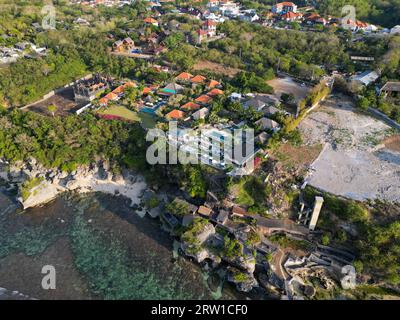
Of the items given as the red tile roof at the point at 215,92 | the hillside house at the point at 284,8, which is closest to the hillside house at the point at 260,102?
the red tile roof at the point at 215,92

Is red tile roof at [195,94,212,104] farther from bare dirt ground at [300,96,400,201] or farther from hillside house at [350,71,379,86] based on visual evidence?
hillside house at [350,71,379,86]

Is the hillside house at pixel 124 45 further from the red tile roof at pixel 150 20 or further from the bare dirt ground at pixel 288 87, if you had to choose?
the bare dirt ground at pixel 288 87

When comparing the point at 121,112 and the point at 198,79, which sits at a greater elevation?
the point at 198,79

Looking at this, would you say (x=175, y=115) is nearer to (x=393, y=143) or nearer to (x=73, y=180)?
(x=73, y=180)

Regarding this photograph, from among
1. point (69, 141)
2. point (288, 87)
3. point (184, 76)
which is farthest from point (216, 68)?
point (69, 141)

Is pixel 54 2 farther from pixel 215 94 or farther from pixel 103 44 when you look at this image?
pixel 215 94

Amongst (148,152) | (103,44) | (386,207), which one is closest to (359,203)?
(386,207)
